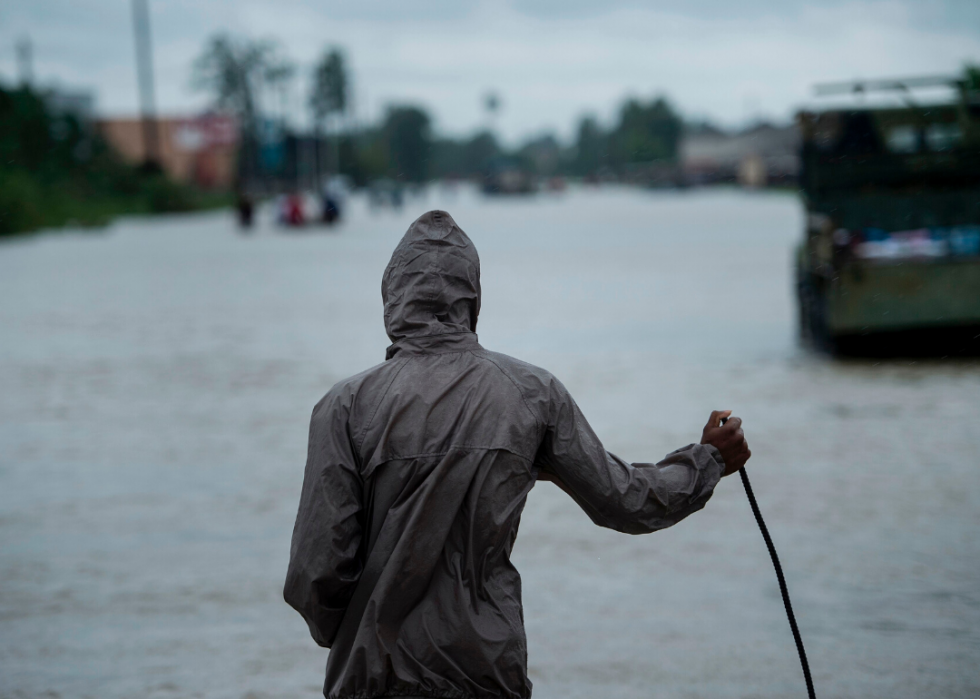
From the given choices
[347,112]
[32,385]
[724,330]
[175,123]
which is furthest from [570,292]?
[347,112]

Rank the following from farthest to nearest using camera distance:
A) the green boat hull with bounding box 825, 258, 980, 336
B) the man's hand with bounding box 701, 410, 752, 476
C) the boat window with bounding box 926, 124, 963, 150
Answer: the boat window with bounding box 926, 124, 963, 150 < the green boat hull with bounding box 825, 258, 980, 336 < the man's hand with bounding box 701, 410, 752, 476

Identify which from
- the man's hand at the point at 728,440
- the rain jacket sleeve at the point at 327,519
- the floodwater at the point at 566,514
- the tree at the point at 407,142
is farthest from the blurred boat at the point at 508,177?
the rain jacket sleeve at the point at 327,519

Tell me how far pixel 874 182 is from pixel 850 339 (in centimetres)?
199

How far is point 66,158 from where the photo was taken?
6656 cm

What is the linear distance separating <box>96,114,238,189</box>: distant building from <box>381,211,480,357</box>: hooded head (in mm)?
94292

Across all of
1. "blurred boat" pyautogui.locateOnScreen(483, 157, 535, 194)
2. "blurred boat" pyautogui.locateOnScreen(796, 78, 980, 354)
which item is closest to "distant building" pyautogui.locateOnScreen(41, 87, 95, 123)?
"blurred boat" pyautogui.locateOnScreen(483, 157, 535, 194)

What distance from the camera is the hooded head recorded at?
2.59m

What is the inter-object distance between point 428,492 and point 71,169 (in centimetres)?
6811

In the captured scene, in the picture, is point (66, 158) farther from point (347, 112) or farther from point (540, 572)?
point (540, 572)

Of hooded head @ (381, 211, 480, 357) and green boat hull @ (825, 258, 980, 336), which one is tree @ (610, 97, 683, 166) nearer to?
green boat hull @ (825, 258, 980, 336)

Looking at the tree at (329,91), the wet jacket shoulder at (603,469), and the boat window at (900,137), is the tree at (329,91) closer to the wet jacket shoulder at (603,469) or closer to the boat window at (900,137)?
the boat window at (900,137)

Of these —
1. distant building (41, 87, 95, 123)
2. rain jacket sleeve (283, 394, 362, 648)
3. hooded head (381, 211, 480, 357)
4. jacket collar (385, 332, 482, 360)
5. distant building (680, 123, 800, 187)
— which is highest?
distant building (41, 87, 95, 123)

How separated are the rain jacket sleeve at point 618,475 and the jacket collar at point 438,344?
202mm

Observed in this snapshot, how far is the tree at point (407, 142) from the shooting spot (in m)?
155
